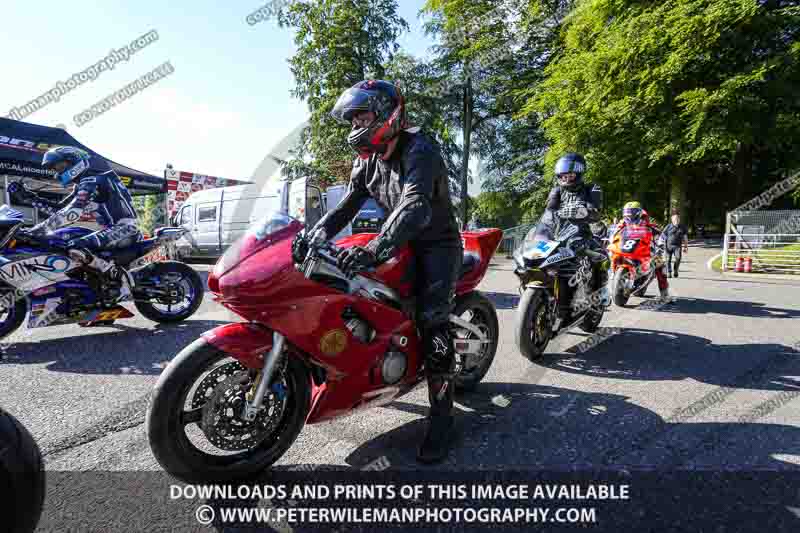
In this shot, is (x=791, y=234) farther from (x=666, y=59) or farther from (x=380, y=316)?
(x=380, y=316)

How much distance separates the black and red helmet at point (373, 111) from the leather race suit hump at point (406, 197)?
138 mm

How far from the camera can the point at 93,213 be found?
17.1 ft

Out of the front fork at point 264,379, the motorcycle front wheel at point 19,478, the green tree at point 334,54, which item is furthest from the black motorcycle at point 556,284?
the green tree at point 334,54

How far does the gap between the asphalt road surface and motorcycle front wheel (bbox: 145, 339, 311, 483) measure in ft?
0.99

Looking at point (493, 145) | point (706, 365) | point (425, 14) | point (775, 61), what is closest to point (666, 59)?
point (775, 61)

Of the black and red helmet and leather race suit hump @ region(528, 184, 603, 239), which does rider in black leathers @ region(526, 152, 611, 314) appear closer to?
leather race suit hump @ region(528, 184, 603, 239)

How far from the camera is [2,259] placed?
14.6ft

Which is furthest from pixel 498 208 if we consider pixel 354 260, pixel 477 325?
pixel 354 260

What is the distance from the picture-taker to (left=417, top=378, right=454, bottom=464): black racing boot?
2.42m

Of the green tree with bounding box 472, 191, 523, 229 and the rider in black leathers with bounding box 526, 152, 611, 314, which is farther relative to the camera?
the green tree with bounding box 472, 191, 523, 229

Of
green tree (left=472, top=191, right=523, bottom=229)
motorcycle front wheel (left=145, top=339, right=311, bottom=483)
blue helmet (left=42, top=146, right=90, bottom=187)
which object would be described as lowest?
motorcycle front wheel (left=145, top=339, right=311, bottom=483)

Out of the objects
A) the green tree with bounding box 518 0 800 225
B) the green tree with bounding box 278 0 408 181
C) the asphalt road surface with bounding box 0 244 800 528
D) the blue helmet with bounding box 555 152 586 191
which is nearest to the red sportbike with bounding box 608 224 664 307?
the asphalt road surface with bounding box 0 244 800 528

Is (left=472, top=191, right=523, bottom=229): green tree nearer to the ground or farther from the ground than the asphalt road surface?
farther from the ground

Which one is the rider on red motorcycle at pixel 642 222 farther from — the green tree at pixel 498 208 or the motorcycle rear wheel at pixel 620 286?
the green tree at pixel 498 208
